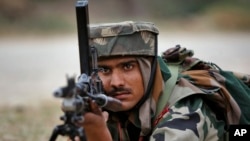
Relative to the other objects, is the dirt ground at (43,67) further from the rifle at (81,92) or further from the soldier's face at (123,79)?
the rifle at (81,92)

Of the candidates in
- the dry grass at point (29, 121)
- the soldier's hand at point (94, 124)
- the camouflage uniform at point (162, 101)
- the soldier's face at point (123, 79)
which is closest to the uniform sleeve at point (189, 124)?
the camouflage uniform at point (162, 101)

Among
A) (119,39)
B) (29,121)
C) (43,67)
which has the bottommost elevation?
(43,67)

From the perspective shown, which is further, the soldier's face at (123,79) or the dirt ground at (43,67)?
the dirt ground at (43,67)

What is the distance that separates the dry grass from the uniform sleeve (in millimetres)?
2823

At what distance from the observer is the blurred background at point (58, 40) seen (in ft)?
25.5

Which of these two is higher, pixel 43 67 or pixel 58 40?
pixel 43 67

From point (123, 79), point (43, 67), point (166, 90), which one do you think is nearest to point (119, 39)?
point (123, 79)

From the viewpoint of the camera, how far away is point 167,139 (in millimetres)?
3416

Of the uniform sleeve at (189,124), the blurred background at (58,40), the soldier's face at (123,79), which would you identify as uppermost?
the soldier's face at (123,79)

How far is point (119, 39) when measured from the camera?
3686 mm

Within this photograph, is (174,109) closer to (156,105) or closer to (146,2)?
(156,105)

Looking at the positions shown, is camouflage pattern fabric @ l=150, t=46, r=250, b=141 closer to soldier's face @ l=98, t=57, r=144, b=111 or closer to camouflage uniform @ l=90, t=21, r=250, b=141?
camouflage uniform @ l=90, t=21, r=250, b=141

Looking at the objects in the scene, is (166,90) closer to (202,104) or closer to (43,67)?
(202,104)

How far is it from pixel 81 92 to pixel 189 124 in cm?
94
